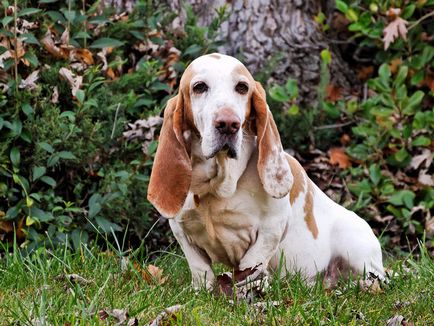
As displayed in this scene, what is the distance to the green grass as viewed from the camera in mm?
3213

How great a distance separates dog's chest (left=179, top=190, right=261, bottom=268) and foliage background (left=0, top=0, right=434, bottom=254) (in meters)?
0.62

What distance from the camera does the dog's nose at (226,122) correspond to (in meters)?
3.46

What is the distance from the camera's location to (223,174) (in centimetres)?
374

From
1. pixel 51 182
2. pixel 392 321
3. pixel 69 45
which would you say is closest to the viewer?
pixel 392 321

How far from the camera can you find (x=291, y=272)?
4184 mm

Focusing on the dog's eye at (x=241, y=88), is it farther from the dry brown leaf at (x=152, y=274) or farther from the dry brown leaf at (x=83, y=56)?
the dry brown leaf at (x=83, y=56)

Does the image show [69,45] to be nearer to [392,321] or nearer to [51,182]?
[51,182]

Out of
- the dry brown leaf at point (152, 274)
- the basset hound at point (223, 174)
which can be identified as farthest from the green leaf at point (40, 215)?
the basset hound at point (223, 174)

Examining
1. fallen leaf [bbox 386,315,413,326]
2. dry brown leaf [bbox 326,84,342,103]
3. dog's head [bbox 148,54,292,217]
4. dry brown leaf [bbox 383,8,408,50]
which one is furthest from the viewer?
dry brown leaf [bbox 326,84,342,103]

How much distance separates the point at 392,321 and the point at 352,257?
981 millimetres

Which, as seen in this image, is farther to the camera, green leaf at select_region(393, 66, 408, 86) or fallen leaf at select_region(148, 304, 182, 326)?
green leaf at select_region(393, 66, 408, 86)

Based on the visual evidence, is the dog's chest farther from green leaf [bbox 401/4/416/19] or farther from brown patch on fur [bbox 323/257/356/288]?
green leaf [bbox 401/4/416/19]

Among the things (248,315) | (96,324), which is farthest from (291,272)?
(96,324)

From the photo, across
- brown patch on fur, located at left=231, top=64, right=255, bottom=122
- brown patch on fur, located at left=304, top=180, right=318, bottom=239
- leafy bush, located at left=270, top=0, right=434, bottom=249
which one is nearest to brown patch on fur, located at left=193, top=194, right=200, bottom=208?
brown patch on fur, located at left=231, top=64, right=255, bottom=122
